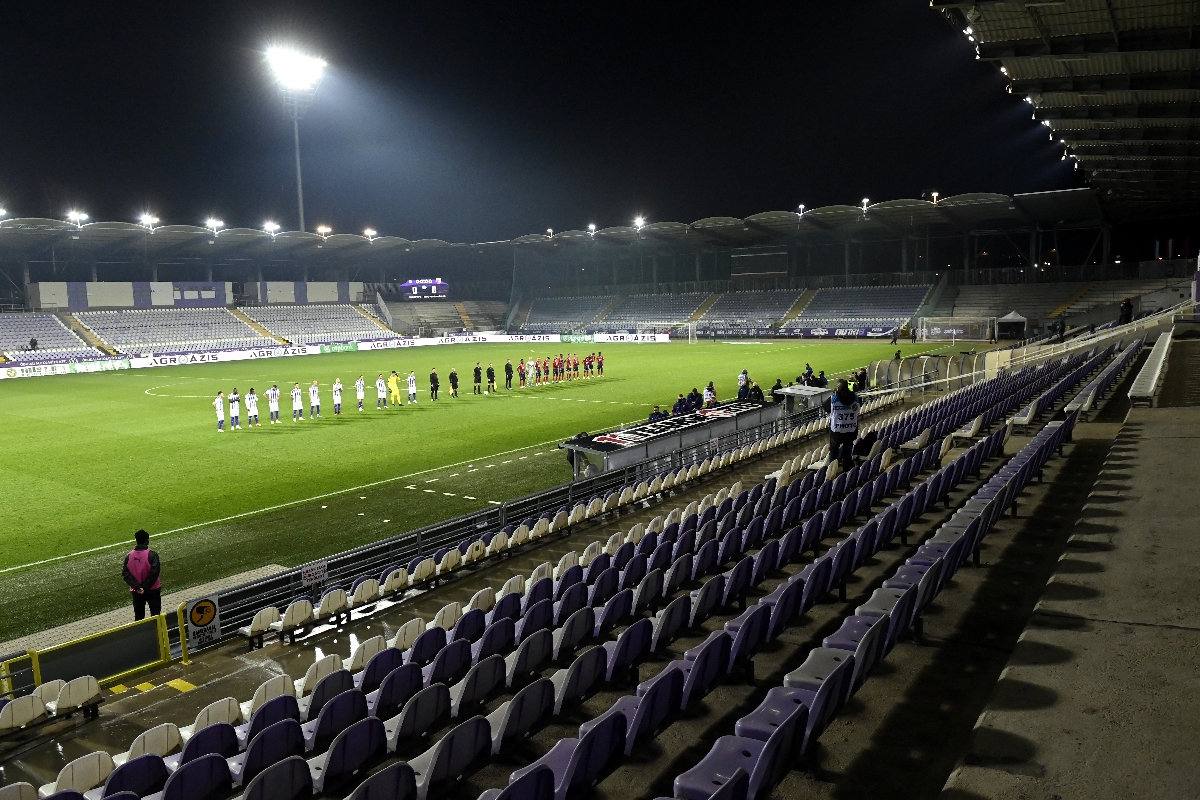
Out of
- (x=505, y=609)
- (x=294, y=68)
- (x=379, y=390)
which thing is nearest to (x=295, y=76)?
(x=294, y=68)

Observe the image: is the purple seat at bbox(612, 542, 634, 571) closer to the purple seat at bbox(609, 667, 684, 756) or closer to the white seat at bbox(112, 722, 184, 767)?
the purple seat at bbox(609, 667, 684, 756)

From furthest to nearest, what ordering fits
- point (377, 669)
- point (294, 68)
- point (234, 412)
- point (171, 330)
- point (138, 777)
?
point (294, 68) → point (171, 330) → point (234, 412) → point (377, 669) → point (138, 777)

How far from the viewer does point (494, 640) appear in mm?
7039

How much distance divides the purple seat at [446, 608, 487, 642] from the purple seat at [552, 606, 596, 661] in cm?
90

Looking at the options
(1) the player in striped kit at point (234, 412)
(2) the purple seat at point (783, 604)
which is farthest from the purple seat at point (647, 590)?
(1) the player in striped kit at point (234, 412)

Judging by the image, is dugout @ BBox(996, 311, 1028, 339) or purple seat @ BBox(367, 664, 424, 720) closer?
purple seat @ BBox(367, 664, 424, 720)

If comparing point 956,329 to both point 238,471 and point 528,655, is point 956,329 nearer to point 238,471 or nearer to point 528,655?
point 238,471

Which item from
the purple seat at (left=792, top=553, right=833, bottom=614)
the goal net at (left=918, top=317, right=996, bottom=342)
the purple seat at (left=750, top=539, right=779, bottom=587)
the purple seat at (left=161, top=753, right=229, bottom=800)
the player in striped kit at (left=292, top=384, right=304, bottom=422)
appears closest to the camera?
the purple seat at (left=161, top=753, right=229, bottom=800)

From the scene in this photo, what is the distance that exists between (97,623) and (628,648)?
7.20 m

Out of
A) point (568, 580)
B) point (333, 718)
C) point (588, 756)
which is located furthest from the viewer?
point (568, 580)

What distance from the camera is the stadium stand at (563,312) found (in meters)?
86.8

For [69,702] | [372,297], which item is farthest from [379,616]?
[372,297]

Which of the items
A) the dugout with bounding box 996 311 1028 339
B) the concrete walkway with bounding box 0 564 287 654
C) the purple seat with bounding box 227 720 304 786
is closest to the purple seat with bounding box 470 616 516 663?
the purple seat with bounding box 227 720 304 786

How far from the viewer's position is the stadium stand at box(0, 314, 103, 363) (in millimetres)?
53125
